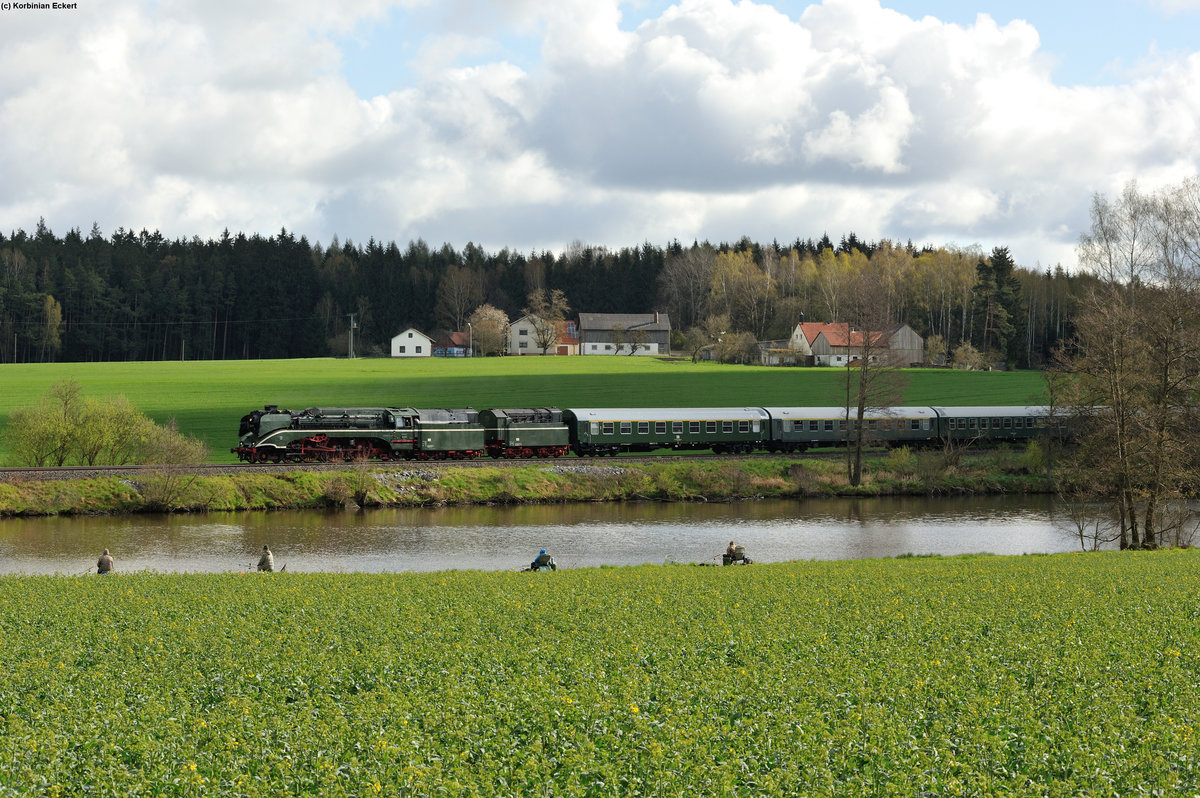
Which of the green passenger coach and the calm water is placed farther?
the green passenger coach

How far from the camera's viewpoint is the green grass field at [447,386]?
80.4 metres

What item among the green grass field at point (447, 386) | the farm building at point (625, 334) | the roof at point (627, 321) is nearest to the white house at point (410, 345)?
the farm building at point (625, 334)

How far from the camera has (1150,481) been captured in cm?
3731

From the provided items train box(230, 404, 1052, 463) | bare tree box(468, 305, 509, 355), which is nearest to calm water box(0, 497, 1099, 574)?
train box(230, 404, 1052, 463)

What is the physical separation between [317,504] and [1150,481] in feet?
122

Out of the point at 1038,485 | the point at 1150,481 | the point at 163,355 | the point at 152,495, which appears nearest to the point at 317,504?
the point at 152,495

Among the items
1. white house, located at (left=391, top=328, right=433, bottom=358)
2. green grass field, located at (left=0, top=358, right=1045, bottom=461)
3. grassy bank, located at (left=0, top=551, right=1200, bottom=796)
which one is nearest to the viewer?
grassy bank, located at (left=0, top=551, right=1200, bottom=796)

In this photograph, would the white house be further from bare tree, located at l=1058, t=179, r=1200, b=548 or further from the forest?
bare tree, located at l=1058, t=179, r=1200, b=548

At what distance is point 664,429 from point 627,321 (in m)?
94.5

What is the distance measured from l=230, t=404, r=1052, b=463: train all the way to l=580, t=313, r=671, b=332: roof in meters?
82.9

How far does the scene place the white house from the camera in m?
145

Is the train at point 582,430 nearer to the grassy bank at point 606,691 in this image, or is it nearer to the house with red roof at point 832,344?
the grassy bank at point 606,691

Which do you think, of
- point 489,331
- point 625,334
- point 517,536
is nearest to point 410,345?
point 489,331

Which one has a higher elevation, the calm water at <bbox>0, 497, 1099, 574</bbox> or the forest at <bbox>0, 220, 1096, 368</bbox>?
the forest at <bbox>0, 220, 1096, 368</bbox>
